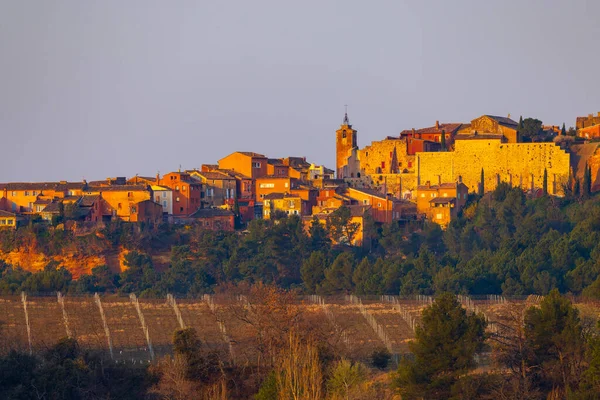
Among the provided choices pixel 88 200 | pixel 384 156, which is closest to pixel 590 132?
pixel 384 156

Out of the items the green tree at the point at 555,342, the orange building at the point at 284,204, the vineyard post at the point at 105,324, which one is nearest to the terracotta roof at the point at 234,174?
the orange building at the point at 284,204

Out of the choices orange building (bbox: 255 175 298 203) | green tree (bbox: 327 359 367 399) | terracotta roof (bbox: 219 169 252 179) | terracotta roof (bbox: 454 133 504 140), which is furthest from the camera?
terracotta roof (bbox: 219 169 252 179)

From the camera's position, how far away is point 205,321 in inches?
1714

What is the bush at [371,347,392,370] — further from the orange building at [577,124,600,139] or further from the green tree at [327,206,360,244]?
the orange building at [577,124,600,139]

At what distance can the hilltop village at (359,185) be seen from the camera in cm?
6106

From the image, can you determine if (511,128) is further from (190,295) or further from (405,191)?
(190,295)

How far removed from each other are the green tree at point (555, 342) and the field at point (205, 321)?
3.02ft

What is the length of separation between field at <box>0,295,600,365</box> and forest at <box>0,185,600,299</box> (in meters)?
2.77

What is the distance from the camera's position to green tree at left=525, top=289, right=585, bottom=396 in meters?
33.5

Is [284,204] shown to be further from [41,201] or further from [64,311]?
[64,311]

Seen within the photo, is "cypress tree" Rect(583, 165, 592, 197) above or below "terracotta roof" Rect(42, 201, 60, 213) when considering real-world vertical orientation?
above

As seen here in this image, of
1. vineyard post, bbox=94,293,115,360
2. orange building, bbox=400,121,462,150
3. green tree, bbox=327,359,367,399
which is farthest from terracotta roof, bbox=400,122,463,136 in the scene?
green tree, bbox=327,359,367,399

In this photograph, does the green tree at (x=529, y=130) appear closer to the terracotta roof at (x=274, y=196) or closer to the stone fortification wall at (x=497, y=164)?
the stone fortification wall at (x=497, y=164)

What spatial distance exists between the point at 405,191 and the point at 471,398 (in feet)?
111
